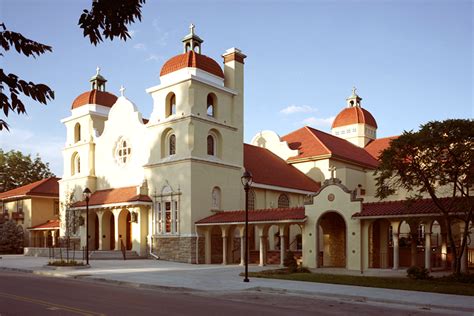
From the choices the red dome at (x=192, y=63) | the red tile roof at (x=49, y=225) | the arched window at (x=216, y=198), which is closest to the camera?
the red dome at (x=192, y=63)

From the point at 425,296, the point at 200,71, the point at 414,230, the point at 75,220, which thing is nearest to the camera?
the point at 425,296

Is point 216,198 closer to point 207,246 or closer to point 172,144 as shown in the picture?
point 207,246

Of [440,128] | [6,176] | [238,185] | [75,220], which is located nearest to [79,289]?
[440,128]

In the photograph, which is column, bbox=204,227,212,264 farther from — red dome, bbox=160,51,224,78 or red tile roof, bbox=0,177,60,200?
red tile roof, bbox=0,177,60,200

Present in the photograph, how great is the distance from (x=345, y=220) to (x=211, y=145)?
1268cm

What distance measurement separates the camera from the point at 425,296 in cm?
1555

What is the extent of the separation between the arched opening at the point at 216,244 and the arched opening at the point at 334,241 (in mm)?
7583

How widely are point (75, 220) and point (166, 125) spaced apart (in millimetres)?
11747

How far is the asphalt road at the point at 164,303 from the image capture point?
501 inches

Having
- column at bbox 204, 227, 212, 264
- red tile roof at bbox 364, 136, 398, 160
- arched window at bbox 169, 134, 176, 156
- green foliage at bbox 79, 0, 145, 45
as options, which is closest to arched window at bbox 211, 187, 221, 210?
column at bbox 204, 227, 212, 264

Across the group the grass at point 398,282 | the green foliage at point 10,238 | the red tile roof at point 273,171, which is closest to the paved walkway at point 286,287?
the grass at point 398,282

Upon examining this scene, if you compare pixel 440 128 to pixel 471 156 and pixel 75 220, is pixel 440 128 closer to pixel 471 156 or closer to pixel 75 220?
pixel 471 156

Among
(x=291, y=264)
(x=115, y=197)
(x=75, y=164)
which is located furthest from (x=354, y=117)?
(x=291, y=264)

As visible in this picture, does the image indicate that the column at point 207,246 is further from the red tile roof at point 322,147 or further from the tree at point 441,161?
the red tile roof at point 322,147
